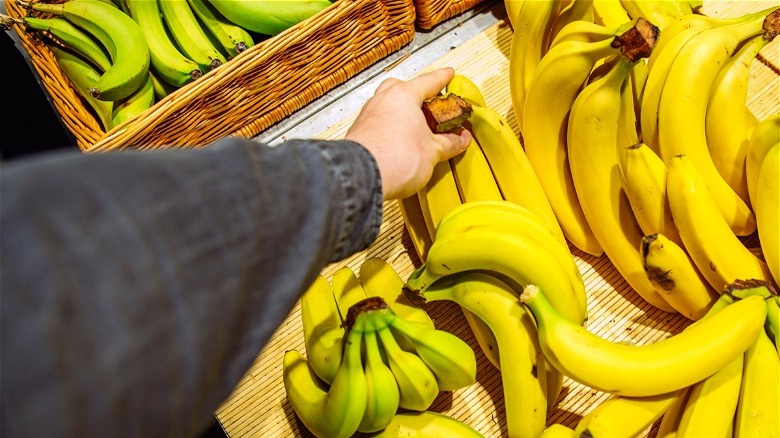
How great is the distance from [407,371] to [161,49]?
0.78 m

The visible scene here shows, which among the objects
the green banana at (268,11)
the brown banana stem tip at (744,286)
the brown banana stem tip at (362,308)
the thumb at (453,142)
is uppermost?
the green banana at (268,11)

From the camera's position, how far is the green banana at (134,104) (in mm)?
1174

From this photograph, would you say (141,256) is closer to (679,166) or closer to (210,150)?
(210,150)

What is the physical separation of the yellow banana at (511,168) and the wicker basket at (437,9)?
0.48 metres

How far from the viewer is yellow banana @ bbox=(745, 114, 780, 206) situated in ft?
2.68

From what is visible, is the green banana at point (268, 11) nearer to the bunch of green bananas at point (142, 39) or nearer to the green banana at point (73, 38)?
the bunch of green bananas at point (142, 39)

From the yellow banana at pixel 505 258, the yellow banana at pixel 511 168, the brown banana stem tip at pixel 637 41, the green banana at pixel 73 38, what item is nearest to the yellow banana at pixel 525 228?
the yellow banana at pixel 505 258

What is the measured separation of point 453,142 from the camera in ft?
2.76

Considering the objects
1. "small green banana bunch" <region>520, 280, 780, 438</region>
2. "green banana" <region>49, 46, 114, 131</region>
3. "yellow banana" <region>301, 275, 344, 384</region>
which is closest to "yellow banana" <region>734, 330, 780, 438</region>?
"small green banana bunch" <region>520, 280, 780, 438</region>

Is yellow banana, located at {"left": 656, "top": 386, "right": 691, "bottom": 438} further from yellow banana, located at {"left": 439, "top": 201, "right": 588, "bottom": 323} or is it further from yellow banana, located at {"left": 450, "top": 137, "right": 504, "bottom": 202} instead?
yellow banana, located at {"left": 450, "top": 137, "right": 504, "bottom": 202}

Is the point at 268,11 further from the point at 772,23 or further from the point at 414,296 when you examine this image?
the point at 772,23

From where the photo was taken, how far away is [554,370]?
801 millimetres

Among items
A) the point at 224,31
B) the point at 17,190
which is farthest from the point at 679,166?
the point at 224,31

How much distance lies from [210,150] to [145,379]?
0.56ft
